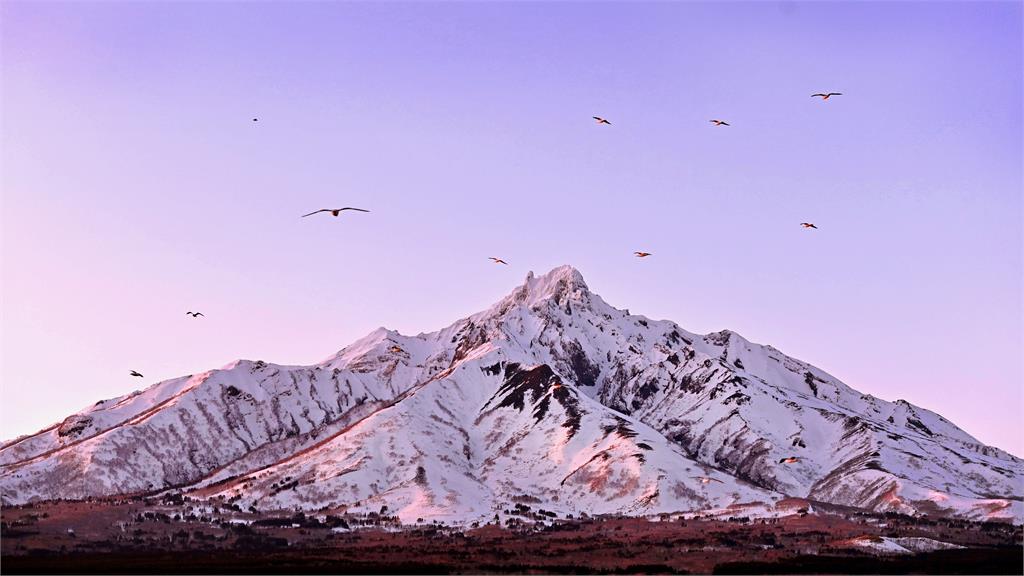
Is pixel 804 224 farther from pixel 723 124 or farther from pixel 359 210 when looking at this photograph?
pixel 359 210

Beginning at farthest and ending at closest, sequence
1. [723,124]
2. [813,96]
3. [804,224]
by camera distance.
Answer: [804,224], [723,124], [813,96]

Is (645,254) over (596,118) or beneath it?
beneath

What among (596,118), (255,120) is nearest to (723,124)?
(596,118)

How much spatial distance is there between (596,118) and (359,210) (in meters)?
55.2

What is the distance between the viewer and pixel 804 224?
19938 cm

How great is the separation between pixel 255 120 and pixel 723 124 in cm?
6218

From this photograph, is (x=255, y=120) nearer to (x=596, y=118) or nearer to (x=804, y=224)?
(x=596, y=118)

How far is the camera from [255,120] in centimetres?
18525

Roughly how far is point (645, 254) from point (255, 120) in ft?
183

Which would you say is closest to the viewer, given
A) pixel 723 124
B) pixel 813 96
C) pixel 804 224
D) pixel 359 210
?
pixel 359 210

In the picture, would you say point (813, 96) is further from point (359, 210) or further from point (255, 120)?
point (255, 120)

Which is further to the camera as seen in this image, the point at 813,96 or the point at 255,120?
the point at 255,120

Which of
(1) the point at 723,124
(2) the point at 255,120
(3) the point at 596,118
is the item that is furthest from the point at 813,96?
(2) the point at 255,120

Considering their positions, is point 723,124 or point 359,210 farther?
point 723,124
